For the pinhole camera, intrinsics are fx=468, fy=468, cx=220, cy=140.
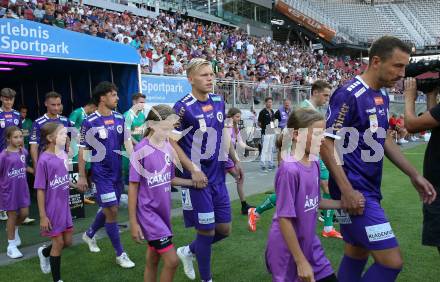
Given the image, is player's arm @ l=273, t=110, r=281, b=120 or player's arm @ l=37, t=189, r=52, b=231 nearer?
player's arm @ l=37, t=189, r=52, b=231

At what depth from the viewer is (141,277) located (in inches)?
196

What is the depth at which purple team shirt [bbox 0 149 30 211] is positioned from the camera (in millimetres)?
6426

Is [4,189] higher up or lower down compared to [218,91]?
lower down

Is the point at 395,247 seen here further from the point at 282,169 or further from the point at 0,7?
the point at 0,7

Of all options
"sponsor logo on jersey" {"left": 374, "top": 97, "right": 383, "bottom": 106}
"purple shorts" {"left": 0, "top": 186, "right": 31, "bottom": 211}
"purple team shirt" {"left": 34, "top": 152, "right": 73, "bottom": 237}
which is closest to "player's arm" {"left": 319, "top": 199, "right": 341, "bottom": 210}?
"sponsor logo on jersey" {"left": 374, "top": 97, "right": 383, "bottom": 106}

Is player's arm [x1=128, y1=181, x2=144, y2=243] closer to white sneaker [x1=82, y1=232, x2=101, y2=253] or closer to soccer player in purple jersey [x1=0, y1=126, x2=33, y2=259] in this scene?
white sneaker [x1=82, y1=232, x2=101, y2=253]

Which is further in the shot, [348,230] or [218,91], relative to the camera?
[218,91]

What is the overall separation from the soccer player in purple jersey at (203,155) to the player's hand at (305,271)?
1.68 m

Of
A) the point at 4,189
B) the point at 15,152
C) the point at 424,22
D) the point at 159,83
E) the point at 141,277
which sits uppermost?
the point at 424,22

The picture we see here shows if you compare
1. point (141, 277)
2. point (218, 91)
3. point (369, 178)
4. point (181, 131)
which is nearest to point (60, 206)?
point (141, 277)

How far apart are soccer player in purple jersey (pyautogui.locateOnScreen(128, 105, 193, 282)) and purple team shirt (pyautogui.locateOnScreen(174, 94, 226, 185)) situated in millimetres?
332

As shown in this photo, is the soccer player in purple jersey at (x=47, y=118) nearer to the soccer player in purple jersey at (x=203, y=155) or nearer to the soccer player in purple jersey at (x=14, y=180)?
the soccer player in purple jersey at (x=14, y=180)

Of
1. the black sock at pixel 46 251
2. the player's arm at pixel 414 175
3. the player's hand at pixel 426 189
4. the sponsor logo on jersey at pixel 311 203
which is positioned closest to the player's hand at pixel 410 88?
the player's arm at pixel 414 175

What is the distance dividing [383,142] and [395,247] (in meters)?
0.78
